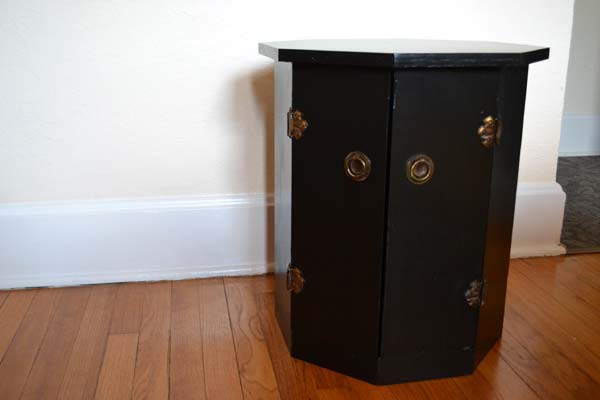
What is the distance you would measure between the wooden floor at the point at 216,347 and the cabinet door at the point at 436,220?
10 centimetres

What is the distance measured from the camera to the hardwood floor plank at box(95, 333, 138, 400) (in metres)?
1.41

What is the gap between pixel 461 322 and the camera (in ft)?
4.70

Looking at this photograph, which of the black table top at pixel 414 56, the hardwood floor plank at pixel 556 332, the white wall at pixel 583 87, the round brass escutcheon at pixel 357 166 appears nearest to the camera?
the black table top at pixel 414 56

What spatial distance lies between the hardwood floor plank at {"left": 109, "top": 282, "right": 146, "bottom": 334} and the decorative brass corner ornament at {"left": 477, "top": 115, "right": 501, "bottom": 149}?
98 cm

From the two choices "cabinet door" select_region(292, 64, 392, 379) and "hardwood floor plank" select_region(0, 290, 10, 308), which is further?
"hardwood floor plank" select_region(0, 290, 10, 308)

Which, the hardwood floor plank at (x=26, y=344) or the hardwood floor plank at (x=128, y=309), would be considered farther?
the hardwood floor plank at (x=128, y=309)

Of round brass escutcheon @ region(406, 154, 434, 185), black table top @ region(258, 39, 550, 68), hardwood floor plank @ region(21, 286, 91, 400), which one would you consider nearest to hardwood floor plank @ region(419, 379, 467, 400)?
round brass escutcheon @ region(406, 154, 434, 185)

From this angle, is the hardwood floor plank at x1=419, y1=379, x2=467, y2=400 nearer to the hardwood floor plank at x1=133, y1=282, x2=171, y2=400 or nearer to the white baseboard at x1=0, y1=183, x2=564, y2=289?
the hardwood floor plank at x1=133, y1=282, x2=171, y2=400

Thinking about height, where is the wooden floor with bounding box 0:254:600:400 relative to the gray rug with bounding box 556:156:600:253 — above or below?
below

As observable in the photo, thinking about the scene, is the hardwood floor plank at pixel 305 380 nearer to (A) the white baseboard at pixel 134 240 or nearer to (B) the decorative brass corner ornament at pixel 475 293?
(B) the decorative brass corner ornament at pixel 475 293

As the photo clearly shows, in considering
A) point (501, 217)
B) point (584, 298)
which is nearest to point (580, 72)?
point (584, 298)

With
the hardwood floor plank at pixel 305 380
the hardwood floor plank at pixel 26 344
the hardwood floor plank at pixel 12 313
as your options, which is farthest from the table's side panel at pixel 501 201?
the hardwood floor plank at pixel 12 313

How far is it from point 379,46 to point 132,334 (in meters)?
0.94

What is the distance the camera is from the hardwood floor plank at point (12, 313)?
1.64 metres
